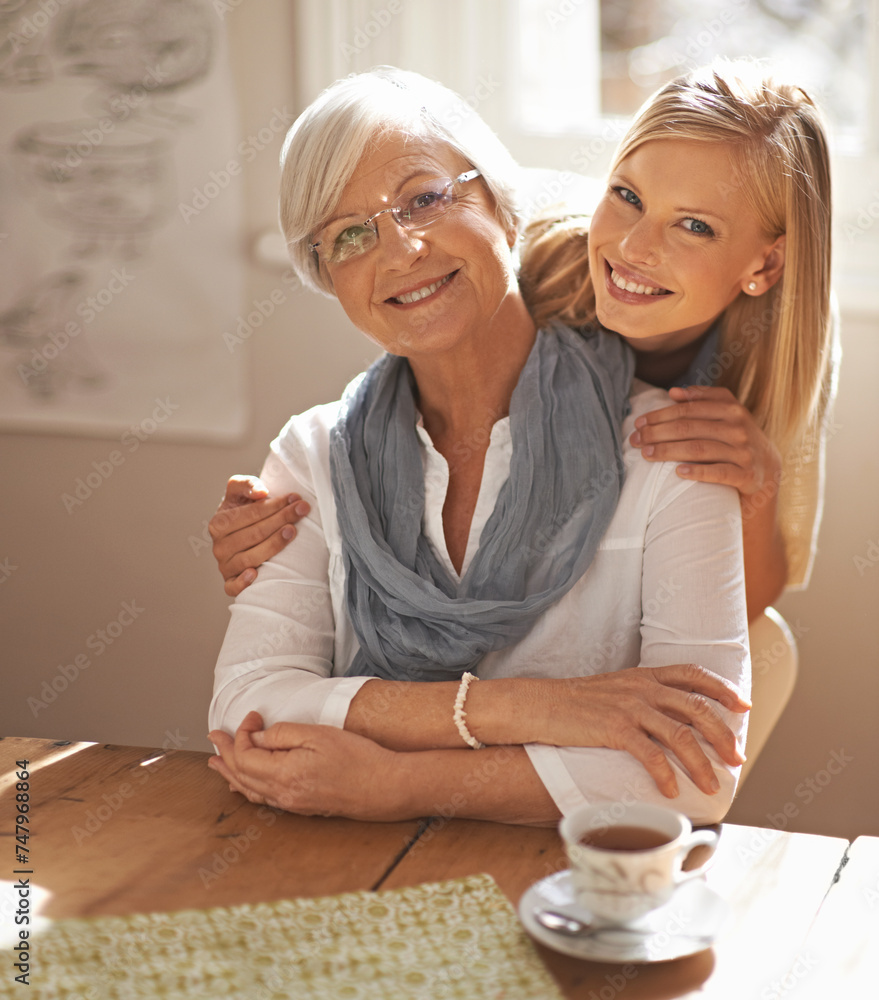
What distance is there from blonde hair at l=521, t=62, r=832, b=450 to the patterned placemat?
37.8 inches

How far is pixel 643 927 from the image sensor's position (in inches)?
40.1

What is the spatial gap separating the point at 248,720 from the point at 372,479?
478 mm

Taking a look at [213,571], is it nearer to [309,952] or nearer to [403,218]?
[403,218]

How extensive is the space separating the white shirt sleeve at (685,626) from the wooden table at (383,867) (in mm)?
79

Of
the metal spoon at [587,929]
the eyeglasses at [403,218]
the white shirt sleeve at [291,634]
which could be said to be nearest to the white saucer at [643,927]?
the metal spoon at [587,929]

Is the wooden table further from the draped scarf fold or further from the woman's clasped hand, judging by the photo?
the draped scarf fold

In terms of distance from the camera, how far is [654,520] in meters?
1.62

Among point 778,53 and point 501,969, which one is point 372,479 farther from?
point 778,53

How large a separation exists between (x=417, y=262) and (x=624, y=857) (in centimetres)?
98

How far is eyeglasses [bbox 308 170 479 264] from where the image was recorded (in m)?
1.66

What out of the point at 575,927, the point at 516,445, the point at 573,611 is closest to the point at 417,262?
the point at 516,445

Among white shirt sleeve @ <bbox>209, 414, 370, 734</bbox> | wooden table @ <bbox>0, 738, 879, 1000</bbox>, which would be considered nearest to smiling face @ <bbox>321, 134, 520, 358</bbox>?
white shirt sleeve @ <bbox>209, 414, 370, 734</bbox>

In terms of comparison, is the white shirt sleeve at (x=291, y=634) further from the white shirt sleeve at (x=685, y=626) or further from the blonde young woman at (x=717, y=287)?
the white shirt sleeve at (x=685, y=626)

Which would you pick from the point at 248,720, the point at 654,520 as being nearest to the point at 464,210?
the point at 654,520
